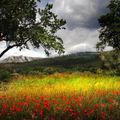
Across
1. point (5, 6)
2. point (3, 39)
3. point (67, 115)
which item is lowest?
point (67, 115)

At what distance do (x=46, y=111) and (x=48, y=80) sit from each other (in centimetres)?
1540

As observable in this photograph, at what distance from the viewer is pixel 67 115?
35.9 feet

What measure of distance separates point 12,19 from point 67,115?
90.9 ft

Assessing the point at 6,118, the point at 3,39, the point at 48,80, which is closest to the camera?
the point at 6,118

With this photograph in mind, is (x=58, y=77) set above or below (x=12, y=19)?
below

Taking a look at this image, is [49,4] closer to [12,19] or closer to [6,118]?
[12,19]

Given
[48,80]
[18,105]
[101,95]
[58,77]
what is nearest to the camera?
[18,105]

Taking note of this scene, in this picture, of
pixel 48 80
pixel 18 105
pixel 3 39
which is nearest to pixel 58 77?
pixel 48 80

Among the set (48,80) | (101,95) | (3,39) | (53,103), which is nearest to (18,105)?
(53,103)

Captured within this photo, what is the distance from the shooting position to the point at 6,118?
1088 centimetres

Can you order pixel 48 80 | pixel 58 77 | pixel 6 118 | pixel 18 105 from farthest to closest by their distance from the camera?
pixel 58 77 < pixel 48 80 < pixel 18 105 < pixel 6 118

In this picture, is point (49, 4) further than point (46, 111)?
Yes

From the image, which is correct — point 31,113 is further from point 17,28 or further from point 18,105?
point 17,28

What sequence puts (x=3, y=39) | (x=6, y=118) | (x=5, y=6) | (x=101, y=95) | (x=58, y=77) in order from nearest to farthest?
1. (x=6, y=118)
2. (x=101, y=95)
3. (x=58, y=77)
4. (x=5, y=6)
5. (x=3, y=39)
